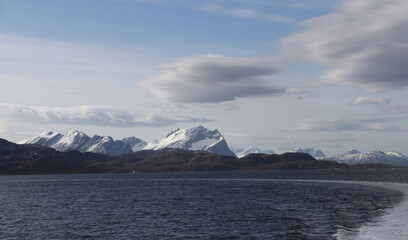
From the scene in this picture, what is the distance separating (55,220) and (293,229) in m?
43.1

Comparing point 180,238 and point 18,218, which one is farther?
point 18,218

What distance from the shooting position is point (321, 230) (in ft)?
180

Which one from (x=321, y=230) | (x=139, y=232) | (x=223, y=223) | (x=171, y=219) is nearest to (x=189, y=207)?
(x=171, y=219)

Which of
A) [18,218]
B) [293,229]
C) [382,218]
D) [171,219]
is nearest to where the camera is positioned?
[293,229]

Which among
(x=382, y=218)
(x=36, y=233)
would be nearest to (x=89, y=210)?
(x=36, y=233)

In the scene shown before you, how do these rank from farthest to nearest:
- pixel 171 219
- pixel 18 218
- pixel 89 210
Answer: pixel 89 210 → pixel 18 218 → pixel 171 219

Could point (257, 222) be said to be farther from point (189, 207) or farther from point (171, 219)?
point (189, 207)

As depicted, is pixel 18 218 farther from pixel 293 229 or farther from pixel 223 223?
pixel 293 229

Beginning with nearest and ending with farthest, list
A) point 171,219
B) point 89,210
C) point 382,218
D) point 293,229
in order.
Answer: point 293,229 → point 382,218 → point 171,219 → point 89,210

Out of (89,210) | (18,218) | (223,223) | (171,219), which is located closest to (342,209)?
(223,223)

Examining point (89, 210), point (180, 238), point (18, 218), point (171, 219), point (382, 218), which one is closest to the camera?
point (180, 238)

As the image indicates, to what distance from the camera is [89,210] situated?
284 ft

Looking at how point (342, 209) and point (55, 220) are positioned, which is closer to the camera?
point (55, 220)

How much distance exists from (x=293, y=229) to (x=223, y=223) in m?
12.6
